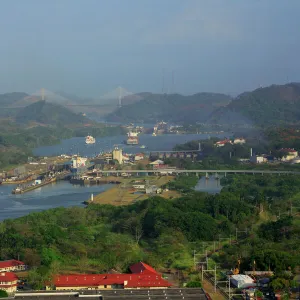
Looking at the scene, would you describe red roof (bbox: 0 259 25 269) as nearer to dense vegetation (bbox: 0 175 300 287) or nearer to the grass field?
dense vegetation (bbox: 0 175 300 287)

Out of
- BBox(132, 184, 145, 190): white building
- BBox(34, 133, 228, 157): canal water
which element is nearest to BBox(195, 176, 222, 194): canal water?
BBox(132, 184, 145, 190): white building

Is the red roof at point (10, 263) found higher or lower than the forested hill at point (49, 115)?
higher

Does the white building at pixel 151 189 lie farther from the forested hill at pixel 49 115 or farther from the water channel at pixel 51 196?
the forested hill at pixel 49 115

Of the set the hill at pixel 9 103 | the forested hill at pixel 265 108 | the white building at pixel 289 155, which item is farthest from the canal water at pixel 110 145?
the hill at pixel 9 103

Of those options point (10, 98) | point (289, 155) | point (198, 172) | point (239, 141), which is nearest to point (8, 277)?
point (198, 172)

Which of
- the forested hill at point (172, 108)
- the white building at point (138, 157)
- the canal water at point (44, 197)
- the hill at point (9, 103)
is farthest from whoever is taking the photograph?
the hill at point (9, 103)
